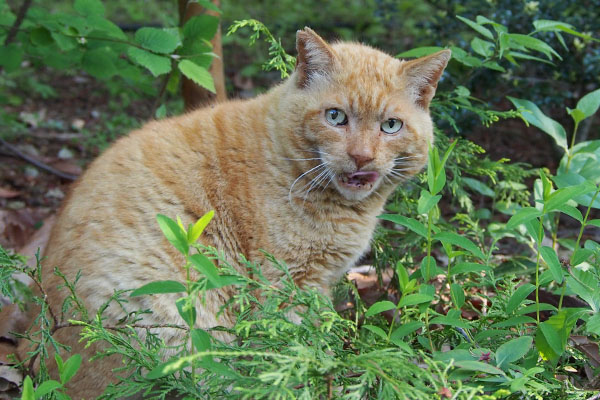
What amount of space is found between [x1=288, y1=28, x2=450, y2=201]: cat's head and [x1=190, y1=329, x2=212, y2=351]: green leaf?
1072mm

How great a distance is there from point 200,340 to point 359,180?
1.16 metres

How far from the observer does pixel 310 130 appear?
7.75 feet

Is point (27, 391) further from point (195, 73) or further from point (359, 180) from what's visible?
point (195, 73)

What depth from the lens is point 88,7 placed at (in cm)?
293

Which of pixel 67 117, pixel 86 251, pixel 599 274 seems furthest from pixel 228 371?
pixel 67 117

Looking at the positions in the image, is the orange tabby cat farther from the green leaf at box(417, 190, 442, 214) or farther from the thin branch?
the thin branch

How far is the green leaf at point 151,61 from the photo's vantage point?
106 inches

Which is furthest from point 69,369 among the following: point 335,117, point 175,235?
point 335,117

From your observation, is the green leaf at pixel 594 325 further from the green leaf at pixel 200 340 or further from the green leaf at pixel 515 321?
the green leaf at pixel 200 340

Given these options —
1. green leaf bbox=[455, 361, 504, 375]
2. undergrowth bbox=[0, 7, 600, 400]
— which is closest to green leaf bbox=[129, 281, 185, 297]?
undergrowth bbox=[0, 7, 600, 400]

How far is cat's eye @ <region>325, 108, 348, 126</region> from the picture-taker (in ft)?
7.68

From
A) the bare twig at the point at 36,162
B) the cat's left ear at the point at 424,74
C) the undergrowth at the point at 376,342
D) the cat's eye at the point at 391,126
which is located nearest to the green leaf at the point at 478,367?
the undergrowth at the point at 376,342

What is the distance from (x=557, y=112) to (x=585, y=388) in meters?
3.13

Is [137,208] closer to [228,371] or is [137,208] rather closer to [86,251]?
[86,251]
